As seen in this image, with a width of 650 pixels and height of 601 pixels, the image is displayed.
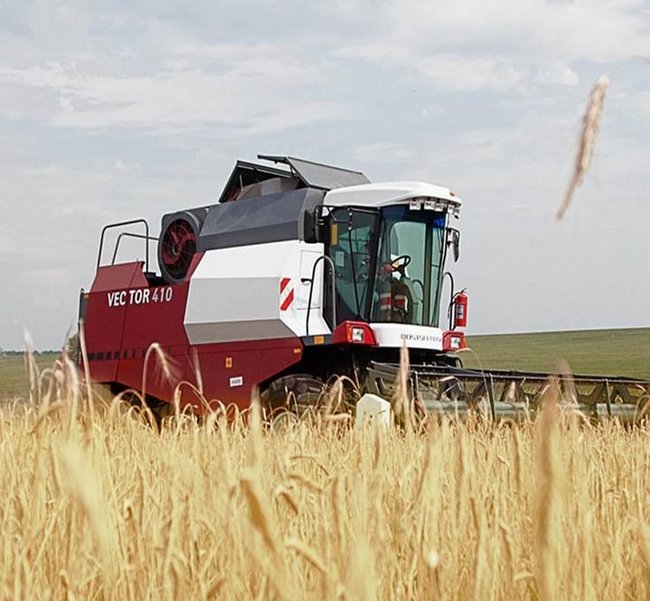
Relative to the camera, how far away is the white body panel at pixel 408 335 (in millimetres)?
9578

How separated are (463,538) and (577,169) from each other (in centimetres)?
173

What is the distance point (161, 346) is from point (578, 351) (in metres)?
49.6

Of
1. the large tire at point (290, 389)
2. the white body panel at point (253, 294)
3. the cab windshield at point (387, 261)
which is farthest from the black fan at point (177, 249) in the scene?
the large tire at point (290, 389)

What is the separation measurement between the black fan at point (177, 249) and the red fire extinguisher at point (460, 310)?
312 centimetres

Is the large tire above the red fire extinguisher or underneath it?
underneath

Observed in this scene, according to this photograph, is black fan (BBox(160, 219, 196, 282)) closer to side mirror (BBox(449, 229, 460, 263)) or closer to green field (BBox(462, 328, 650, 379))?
side mirror (BBox(449, 229, 460, 263))

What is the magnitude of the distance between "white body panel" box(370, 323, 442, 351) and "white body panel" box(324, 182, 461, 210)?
1.22 metres

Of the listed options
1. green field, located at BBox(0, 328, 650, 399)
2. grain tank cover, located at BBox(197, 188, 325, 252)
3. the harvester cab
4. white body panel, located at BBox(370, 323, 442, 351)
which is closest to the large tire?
the harvester cab

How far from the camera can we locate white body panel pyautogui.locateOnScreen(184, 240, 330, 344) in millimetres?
10094

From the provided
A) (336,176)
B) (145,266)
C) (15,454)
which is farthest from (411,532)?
(145,266)

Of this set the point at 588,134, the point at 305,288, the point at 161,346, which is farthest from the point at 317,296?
the point at 588,134

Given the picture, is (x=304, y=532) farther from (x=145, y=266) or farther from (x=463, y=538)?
(x=145, y=266)

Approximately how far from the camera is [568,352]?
5662 cm

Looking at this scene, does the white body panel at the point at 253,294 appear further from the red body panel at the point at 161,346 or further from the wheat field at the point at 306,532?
the wheat field at the point at 306,532
